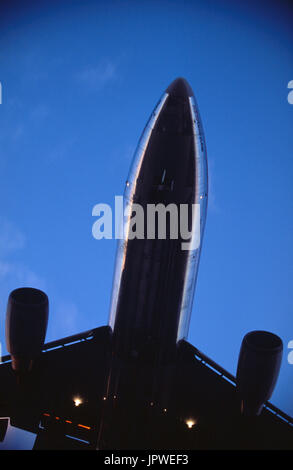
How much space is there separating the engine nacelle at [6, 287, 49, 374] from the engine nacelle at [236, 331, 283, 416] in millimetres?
4556

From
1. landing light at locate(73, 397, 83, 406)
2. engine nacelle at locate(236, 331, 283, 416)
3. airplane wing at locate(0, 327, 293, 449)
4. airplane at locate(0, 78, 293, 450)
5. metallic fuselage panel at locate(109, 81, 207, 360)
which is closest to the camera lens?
metallic fuselage panel at locate(109, 81, 207, 360)

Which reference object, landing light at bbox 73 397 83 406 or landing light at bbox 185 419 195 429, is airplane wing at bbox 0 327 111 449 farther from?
landing light at bbox 185 419 195 429

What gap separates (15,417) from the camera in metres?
12.0

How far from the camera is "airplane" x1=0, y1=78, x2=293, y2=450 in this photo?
1039 centimetres

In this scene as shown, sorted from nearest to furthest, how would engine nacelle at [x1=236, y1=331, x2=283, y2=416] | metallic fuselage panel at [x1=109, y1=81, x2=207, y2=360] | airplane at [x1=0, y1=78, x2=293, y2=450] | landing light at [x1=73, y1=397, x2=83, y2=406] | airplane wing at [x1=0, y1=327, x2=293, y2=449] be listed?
1. metallic fuselage panel at [x1=109, y1=81, x2=207, y2=360]
2. airplane at [x1=0, y1=78, x2=293, y2=450]
3. engine nacelle at [x1=236, y1=331, x2=283, y2=416]
4. airplane wing at [x1=0, y1=327, x2=293, y2=449]
5. landing light at [x1=73, y1=397, x2=83, y2=406]

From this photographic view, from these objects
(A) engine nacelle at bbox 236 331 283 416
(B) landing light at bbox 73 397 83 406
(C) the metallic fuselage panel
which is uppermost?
(C) the metallic fuselage panel

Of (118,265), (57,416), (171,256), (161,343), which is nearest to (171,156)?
(171,256)

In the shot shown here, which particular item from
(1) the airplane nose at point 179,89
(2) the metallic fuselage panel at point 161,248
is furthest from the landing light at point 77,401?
(1) the airplane nose at point 179,89

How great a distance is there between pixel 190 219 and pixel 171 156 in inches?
57.2

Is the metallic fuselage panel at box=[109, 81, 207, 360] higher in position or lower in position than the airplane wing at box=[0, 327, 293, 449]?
higher

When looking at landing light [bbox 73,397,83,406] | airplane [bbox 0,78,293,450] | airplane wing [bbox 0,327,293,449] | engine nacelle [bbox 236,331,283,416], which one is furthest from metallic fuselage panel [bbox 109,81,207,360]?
landing light [bbox 73,397,83,406]

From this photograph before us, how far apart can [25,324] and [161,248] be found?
340cm

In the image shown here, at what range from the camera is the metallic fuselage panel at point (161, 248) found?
33.5ft
